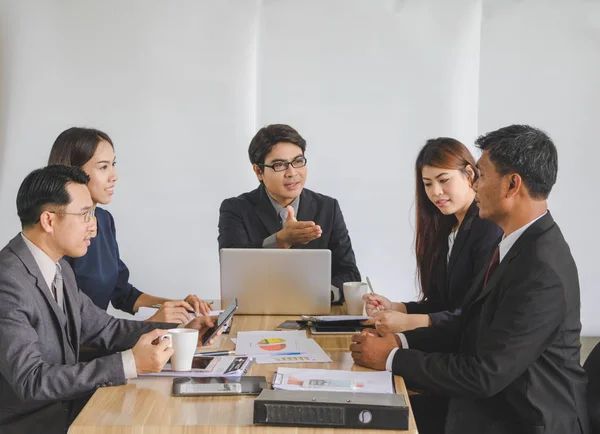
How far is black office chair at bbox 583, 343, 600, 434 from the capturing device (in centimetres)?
201

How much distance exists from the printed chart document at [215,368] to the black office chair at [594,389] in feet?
3.15

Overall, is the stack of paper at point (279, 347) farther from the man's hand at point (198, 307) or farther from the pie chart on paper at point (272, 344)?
the man's hand at point (198, 307)

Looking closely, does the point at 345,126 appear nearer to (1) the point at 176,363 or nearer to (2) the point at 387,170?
(2) the point at 387,170

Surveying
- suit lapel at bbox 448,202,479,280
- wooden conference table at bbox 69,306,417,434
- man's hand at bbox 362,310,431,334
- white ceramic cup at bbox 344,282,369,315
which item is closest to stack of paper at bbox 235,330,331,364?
wooden conference table at bbox 69,306,417,434

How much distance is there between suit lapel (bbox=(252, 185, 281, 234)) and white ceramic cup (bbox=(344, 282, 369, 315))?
31.5 inches

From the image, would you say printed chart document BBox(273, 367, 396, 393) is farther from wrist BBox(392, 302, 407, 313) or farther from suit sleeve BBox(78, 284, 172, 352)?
wrist BBox(392, 302, 407, 313)

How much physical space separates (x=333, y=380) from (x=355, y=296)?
0.93 m

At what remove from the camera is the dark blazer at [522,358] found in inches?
70.7

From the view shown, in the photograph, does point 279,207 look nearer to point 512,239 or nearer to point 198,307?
point 198,307

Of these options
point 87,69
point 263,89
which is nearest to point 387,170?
point 263,89

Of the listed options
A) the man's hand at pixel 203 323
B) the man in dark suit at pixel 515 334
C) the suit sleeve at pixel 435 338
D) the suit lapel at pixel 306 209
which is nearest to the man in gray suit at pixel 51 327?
the man's hand at pixel 203 323

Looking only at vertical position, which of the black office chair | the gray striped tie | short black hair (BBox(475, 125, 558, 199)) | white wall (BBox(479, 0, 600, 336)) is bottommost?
the black office chair

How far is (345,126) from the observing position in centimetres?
458

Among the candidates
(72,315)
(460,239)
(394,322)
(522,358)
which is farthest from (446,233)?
(72,315)
